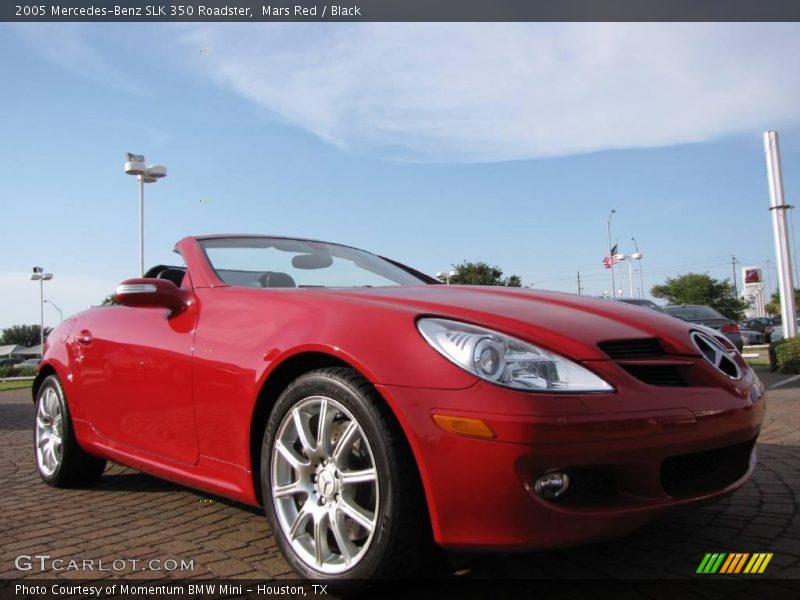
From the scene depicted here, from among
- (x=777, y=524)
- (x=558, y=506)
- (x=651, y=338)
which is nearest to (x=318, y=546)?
(x=558, y=506)

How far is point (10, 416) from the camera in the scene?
9.41 m

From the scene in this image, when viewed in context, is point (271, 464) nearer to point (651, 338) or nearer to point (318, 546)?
point (318, 546)

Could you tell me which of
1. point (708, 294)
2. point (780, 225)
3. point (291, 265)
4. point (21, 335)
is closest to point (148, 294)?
point (291, 265)

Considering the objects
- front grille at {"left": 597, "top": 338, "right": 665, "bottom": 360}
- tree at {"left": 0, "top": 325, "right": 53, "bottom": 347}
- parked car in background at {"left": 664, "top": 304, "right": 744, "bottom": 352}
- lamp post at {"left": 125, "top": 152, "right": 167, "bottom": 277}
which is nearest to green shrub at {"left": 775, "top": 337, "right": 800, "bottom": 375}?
parked car in background at {"left": 664, "top": 304, "right": 744, "bottom": 352}

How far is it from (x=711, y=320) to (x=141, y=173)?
13.6 m

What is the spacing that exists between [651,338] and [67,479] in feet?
11.4

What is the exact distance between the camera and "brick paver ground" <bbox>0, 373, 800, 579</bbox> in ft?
8.36

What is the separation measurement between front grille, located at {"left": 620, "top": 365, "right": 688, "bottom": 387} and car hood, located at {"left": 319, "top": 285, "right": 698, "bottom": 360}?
0.09 m

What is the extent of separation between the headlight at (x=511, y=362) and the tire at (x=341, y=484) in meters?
0.30

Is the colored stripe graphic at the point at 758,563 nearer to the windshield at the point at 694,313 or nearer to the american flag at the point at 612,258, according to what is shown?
the windshield at the point at 694,313

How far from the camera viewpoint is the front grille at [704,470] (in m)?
2.22

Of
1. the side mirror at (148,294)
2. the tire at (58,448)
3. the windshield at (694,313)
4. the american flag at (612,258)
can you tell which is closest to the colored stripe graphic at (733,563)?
the side mirror at (148,294)

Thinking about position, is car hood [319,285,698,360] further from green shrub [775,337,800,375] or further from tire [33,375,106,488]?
green shrub [775,337,800,375]
